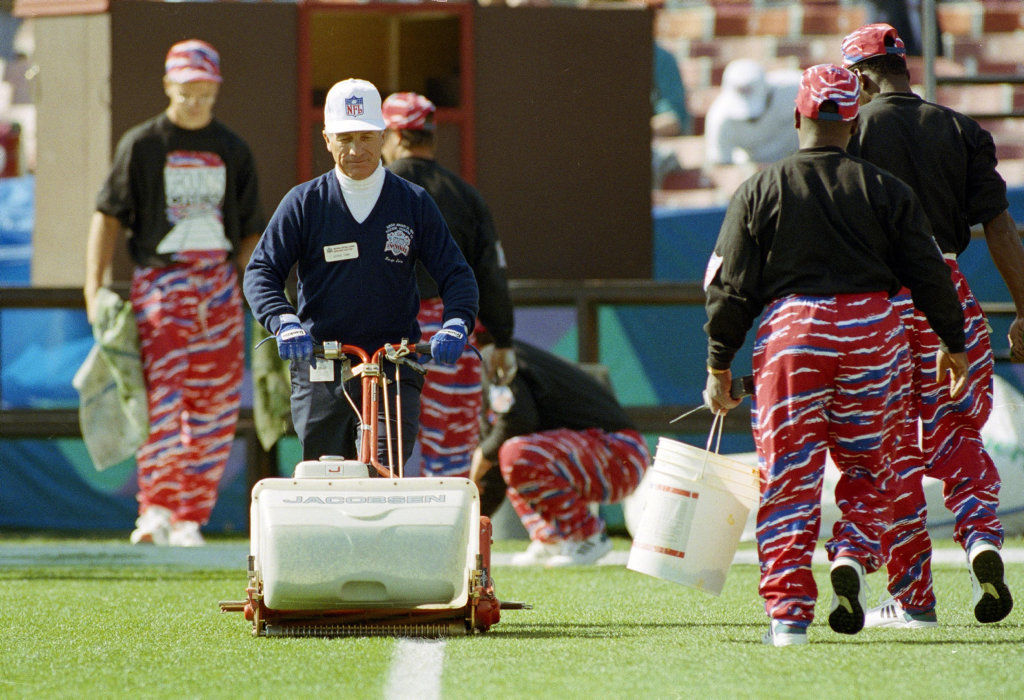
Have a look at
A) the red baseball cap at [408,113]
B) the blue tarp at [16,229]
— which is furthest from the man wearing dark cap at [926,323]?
the blue tarp at [16,229]

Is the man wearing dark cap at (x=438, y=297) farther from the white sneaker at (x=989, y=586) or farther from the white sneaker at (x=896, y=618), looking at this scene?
the white sneaker at (x=989, y=586)

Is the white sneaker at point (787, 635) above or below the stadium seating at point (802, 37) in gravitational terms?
below

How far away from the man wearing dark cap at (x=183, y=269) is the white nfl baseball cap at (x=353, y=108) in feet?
10.7

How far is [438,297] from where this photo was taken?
24.6 ft

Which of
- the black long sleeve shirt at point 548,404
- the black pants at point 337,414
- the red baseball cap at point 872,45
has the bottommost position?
the black long sleeve shirt at point 548,404

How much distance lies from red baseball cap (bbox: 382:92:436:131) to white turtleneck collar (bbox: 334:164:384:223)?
73.1 inches

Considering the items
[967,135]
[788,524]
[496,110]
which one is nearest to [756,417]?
[788,524]

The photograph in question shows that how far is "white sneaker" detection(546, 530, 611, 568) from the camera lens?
7.97m

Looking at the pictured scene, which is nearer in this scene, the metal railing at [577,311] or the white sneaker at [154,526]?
the white sneaker at [154,526]

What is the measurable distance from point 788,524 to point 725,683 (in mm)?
829

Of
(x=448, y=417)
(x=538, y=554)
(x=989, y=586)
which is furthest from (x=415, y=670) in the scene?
(x=538, y=554)

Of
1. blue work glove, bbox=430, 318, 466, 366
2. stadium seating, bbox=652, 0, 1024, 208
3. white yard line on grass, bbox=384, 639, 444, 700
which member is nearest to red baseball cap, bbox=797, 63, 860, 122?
blue work glove, bbox=430, 318, 466, 366

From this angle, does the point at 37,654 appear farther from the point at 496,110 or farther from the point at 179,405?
the point at 496,110

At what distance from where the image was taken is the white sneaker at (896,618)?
5625 mm
